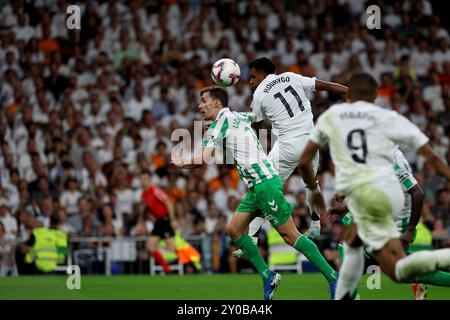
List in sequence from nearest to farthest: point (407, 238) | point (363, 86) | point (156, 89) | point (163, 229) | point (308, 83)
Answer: point (363, 86) < point (407, 238) < point (308, 83) < point (163, 229) < point (156, 89)

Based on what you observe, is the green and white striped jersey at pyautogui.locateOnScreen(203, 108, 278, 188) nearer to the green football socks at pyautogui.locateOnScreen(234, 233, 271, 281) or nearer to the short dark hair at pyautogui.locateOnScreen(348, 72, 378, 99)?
the green football socks at pyautogui.locateOnScreen(234, 233, 271, 281)

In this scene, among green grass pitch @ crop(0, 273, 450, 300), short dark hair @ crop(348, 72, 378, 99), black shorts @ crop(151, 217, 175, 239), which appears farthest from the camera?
black shorts @ crop(151, 217, 175, 239)

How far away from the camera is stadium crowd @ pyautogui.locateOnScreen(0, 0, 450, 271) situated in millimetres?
19297

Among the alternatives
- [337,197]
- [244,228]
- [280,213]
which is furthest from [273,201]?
[337,197]

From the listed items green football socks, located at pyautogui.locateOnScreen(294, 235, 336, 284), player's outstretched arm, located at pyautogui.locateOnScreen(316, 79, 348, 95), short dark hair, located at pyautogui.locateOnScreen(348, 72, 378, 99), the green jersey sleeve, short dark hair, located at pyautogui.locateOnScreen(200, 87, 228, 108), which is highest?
player's outstretched arm, located at pyautogui.locateOnScreen(316, 79, 348, 95)

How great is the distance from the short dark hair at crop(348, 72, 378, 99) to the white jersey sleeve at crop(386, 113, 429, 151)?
34 centimetres

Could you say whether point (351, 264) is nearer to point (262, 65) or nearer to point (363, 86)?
point (363, 86)

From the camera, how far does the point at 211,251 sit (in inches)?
744

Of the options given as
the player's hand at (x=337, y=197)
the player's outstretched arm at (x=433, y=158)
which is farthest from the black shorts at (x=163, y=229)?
the player's outstretched arm at (x=433, y=158)

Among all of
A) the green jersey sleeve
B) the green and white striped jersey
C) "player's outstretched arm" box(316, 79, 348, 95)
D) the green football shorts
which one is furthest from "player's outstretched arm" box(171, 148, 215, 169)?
"player's outstretched arm" box(316, 79, 348, 95)

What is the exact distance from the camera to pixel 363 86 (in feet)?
26.7

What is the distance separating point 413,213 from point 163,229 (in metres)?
8.27

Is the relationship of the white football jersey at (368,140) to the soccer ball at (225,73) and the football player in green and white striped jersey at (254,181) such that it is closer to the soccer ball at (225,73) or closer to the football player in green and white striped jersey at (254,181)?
the football player in green and white striped jersey at (254,181)

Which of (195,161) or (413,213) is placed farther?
(413,213)
